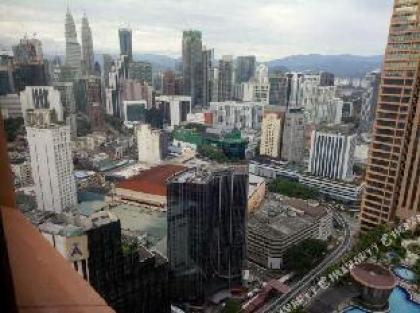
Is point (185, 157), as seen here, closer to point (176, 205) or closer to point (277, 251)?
point (277, 251)

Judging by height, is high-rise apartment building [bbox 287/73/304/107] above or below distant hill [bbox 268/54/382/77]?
below

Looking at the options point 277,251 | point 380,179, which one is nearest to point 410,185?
point 380,179

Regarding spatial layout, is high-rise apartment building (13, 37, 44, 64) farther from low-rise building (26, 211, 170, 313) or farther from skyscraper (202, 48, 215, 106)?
low-rise building (26, 211, 170, 313)

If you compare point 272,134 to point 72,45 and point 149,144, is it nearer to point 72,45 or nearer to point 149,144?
point 149,144

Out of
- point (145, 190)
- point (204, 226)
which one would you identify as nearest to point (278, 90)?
point (145, 190)

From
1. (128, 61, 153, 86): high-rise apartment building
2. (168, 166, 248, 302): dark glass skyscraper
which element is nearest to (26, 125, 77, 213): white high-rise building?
(168, 166, 248, 302): dark glass skyscraper

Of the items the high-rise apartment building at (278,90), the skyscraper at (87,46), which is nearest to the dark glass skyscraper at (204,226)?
the high-rise apartment building at (278,90)

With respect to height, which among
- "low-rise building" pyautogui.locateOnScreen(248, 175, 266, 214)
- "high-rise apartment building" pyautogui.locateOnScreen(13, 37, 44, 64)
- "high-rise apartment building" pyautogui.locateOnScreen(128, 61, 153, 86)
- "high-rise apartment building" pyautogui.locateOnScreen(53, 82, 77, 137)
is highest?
"high-rise apartment building" pyautogui.locateOnScreen(13, 37, 44, 64)
